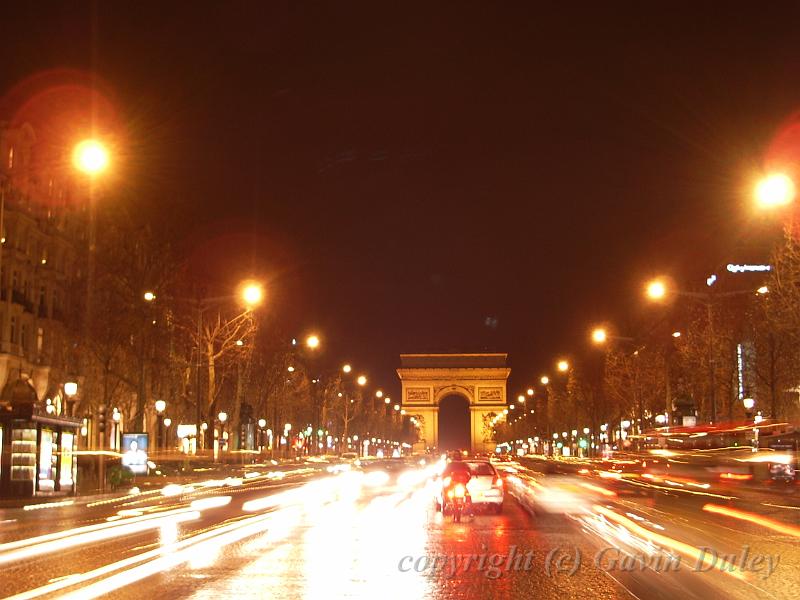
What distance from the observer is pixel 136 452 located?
137 ft

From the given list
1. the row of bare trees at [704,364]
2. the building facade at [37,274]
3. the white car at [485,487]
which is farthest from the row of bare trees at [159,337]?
the row of bare trees at [704,364]

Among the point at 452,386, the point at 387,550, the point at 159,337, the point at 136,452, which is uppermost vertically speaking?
the point at 452,386

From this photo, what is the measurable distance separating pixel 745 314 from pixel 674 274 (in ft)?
89.1

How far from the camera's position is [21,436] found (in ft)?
111

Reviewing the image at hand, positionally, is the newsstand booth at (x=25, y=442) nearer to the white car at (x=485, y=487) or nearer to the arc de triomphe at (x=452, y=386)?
the white car at (x=485, y=487)

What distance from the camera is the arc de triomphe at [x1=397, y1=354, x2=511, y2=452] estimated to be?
172 metres

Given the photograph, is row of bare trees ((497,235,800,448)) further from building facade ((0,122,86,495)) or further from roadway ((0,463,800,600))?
building facade ((0,122,86,495))

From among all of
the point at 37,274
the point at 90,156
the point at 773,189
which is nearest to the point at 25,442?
the point at 90,156

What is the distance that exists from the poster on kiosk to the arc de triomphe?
130 metres

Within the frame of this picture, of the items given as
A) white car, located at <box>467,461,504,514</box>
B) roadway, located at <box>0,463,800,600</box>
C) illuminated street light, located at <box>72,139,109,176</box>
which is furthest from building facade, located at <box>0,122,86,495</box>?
white car, located at <box>467,461,504,514</box>

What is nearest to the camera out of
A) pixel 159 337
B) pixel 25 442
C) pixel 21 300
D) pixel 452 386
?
pixel 25 442

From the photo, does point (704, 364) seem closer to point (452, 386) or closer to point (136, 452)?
point (136, 452)

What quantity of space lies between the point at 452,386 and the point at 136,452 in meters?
133

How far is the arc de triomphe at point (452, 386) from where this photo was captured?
172m
